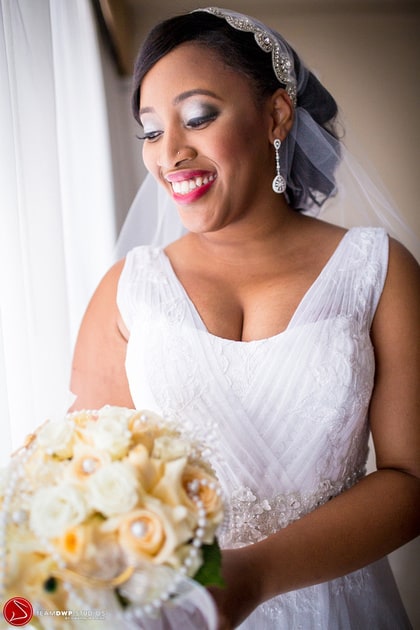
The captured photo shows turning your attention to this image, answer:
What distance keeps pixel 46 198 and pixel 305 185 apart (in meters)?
0.76

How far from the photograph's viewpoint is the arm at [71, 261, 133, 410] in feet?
5.13

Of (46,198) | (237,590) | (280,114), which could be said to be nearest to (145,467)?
(237,590)

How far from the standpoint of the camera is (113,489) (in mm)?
714

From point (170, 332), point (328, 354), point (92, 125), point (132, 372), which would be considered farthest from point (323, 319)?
point (92, 125)

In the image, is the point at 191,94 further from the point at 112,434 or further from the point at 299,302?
the point at 112,434

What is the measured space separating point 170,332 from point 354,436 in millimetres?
484

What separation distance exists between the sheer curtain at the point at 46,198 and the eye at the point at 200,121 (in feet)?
1.50

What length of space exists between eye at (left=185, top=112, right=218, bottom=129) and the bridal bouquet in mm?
796

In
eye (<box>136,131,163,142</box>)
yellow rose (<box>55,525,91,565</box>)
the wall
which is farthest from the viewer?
the wall

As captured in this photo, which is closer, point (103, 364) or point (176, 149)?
point (176, 149)

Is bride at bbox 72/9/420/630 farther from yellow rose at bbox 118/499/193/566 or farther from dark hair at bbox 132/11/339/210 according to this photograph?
yellow rose at bbox 118/499/193/566

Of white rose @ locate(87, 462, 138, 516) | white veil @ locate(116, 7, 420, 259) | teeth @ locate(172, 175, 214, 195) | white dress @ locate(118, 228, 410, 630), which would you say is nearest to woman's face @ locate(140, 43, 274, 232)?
teeth @ locate(172, 175, 214, 195)

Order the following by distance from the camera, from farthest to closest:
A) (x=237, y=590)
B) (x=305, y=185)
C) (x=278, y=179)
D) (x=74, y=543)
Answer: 1. (x=305, y=185)
2. (x=278, y=179)
3. (x=237, y=590)
4. (x=74, y=543)

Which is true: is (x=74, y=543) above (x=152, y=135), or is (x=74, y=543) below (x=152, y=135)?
below
